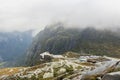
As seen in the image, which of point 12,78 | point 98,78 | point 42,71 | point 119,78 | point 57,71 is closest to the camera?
point 119,78

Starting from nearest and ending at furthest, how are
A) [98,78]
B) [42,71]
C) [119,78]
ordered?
1. [119,78]
2. [98,78]
3. [42,71]

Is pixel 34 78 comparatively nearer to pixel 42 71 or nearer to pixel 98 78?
pixel 42 71

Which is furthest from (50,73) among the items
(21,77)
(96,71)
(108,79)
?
(108,79)

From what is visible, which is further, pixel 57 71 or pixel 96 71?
pixel 57 71

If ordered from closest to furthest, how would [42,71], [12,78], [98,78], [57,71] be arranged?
1. [98,78]
2. [57,71]
3. [42,71]
4. [12,78]

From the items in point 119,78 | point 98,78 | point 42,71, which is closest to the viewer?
point 119,78

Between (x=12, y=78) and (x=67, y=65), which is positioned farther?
(x=12, y=78)

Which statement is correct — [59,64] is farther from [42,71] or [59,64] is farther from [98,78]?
[98,78]

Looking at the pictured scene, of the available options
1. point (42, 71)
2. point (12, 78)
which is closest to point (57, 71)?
point (42, 71)
